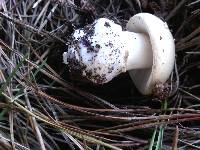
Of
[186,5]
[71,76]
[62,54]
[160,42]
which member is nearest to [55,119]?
[71,76]

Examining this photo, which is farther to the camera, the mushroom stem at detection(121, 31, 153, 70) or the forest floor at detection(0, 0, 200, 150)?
the mushroom stem at detection(121, 31, 153, 70)

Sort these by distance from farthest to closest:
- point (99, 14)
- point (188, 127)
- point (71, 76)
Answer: point (99, 14) → point (71, 76) → point (188, 127)

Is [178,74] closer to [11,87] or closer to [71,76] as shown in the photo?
[71,76]

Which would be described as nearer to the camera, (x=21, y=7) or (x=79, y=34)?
(x=79, y=34)

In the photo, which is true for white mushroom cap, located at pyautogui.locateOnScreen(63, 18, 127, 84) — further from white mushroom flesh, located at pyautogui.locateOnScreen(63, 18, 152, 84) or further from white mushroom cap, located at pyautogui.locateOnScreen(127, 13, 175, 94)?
white mushroom cap, located at pyautogui.locateOnScreen(127, 13, 175, 94)

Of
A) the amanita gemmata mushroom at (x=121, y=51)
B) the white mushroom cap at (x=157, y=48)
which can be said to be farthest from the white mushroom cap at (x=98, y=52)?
the white mushroom cap at (x=157, y=48)

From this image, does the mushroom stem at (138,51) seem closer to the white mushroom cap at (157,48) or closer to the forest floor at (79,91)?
the white mushroom cap at (157,48)

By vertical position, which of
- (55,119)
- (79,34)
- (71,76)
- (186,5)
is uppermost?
(186,5)

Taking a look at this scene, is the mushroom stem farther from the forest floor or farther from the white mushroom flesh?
A: the forest floor

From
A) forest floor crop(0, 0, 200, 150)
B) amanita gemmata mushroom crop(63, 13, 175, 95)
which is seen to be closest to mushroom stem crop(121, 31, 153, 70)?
amanita gemmata mushroom crop(63, 13, 175, 95)
